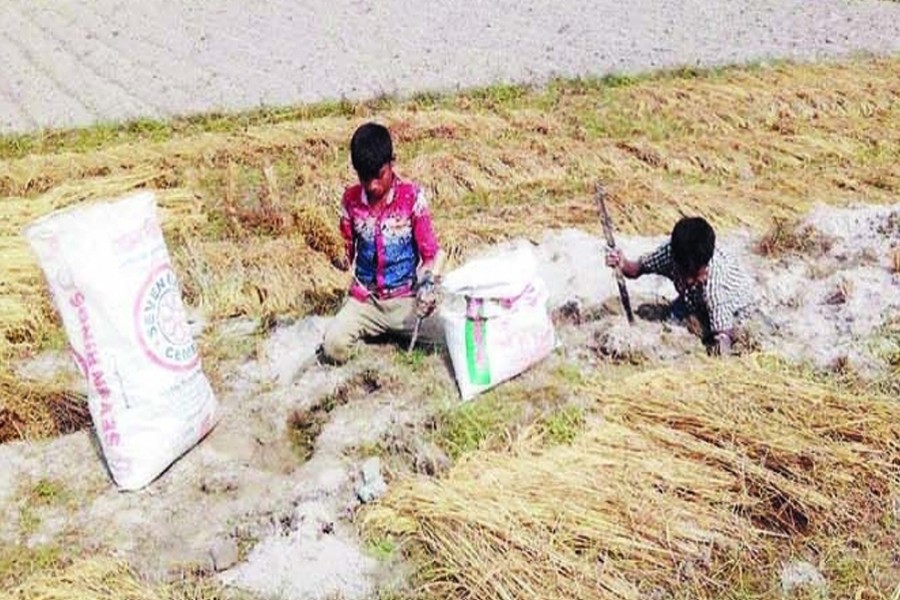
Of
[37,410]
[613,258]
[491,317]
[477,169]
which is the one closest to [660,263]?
[613,258]

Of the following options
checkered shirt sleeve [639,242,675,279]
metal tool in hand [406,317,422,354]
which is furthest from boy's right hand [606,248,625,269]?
metal tool in hand [406,317,422,354]

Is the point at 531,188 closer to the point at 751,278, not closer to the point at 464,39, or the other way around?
the point at 751,278

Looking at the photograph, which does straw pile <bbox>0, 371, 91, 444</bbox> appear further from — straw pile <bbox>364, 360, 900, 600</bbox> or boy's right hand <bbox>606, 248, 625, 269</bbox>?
boy's right hand <bbox>606, 248, 625, 269</bbox>

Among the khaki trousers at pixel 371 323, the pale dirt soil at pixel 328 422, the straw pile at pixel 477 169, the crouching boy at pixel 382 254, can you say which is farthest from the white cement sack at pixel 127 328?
the straw pile at pixel 477 169

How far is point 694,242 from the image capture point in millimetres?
4105

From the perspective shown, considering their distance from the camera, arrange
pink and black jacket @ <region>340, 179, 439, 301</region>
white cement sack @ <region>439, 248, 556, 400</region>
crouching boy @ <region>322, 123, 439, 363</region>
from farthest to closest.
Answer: pink and black jacket @ <region>340, 179, 439, 301</region> < crouching boy @ <region>322, 123, 439, 363</region> < white cement sack @ <region>439, 248, 556, 400</region>

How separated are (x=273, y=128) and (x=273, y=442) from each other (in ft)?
12.1

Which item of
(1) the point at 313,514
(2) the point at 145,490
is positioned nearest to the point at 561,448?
(1) the point at 313,514

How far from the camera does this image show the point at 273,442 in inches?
153

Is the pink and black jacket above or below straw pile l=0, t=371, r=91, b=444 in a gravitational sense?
above

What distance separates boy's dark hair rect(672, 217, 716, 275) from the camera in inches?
161

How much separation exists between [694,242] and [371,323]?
130 centimetres

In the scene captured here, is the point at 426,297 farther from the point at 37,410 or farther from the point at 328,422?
the point at 37,410

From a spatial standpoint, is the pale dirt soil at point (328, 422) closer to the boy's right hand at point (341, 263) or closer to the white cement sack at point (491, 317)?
the white cement sack at point (491, 317)
